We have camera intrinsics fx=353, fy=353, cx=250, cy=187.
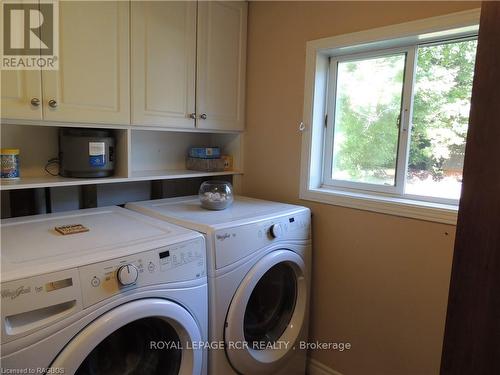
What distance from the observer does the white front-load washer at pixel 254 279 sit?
1367 millimetres

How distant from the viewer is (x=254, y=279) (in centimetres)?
146

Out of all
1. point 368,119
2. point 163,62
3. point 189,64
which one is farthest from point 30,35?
point 368,119

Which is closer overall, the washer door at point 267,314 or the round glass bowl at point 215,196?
the washer door at point 267,314

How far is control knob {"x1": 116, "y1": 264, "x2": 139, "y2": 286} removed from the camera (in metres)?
1.03

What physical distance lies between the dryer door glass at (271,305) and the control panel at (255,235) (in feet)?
0.62

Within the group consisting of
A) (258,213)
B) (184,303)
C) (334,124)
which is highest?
(334,124)

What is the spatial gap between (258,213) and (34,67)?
1068mm

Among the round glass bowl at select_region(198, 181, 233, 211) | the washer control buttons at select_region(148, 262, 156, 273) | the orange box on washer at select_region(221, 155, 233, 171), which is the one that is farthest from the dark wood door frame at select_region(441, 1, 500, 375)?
the orange box on washer at select_region(221, 155, 233, 171)

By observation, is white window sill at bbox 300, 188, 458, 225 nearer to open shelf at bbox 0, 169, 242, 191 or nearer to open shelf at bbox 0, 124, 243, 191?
open shelf at bbox 0, 124, 243, 191

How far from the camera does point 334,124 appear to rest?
1.93 meters

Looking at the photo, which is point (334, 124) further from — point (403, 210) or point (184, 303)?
point (184, 303)

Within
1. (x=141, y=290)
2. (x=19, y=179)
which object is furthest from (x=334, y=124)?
(x=19, y=179)

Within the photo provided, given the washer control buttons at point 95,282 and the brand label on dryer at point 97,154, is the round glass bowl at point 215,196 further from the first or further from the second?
the washer control buttons at point 95,282

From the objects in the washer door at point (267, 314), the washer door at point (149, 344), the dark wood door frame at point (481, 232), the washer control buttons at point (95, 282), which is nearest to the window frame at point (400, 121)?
the washer door at point (267, 314)
